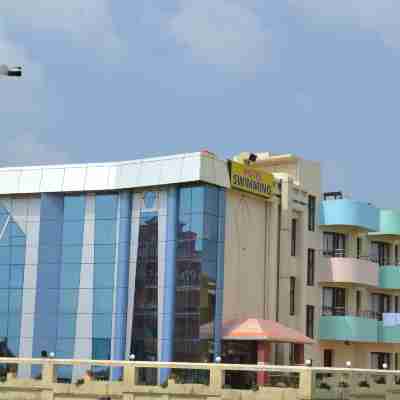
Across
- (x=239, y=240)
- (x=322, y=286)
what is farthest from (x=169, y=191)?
(x=322, y=286)

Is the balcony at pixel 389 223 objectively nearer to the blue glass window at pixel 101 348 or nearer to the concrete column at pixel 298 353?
the concrete column at pixel 298 353

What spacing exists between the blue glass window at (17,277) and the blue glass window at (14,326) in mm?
1506

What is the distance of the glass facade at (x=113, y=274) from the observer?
47.2 metres

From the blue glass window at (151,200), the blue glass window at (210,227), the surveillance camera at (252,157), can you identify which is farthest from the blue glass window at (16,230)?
the surveillance camera at (252,157)

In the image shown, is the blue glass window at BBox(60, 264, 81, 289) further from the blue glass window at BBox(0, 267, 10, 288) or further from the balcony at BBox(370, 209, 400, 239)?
the balcony at BBox(370, 209, 400, 239)

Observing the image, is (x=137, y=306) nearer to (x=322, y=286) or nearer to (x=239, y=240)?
(x=239, y=240)

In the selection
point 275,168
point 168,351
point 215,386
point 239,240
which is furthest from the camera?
point 275,168

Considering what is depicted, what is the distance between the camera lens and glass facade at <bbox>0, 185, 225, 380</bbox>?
155 feet

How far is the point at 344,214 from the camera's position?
55.1 meters

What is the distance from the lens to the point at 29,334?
4956 cm

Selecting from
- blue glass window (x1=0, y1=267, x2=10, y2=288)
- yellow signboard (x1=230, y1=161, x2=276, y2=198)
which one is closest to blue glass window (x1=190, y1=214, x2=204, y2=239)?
yellow signboard (x1=230, y1=161, x2=276, y2=198)

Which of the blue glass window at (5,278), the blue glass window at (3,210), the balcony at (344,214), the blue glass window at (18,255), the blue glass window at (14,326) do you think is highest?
the balcony at (344,214)

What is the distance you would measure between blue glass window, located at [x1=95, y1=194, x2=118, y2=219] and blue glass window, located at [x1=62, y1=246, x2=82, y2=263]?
1.87 metres

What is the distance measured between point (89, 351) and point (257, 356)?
25.6 ft
